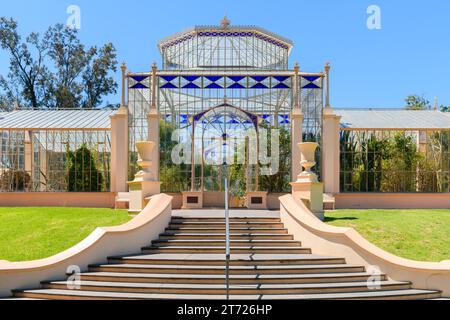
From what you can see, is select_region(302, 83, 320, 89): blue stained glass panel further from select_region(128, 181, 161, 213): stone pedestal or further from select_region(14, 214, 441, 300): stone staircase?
select_region(14, 214, 441, 300): stone staircase

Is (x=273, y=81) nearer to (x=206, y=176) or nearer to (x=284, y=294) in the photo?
(x=206, y=176)

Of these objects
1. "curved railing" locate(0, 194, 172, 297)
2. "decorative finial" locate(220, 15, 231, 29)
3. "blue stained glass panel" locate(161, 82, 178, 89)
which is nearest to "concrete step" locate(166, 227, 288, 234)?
"curved railing" locate(0, 194, 172, 297)

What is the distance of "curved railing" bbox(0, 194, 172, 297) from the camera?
8656 millimetres

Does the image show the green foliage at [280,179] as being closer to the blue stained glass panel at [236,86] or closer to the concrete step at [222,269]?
the blue stained glass panel at [236,86]

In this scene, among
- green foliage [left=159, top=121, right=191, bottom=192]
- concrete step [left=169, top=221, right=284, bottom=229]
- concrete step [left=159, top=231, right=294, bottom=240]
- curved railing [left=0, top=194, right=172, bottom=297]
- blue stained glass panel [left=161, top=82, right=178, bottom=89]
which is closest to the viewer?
curved railing [left=0, top=194, right=172, bottom=297]

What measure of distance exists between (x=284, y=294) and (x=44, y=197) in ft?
51.3

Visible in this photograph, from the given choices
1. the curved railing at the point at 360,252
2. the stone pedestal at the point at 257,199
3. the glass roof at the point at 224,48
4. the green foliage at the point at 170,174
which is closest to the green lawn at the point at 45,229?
the green foliage at the point at 170,174

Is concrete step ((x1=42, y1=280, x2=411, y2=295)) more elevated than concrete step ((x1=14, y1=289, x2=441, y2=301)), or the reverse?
concrete step ((x1=42, y1=280, x2=411, y2=295))

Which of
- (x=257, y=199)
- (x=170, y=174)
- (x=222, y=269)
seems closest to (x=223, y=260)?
(x=222, y=269)

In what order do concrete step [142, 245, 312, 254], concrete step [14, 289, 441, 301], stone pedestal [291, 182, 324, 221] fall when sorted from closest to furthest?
concrete step [14, 289, 441, 301]
concrete step [142, 245, 312, 254]
stone pedestal [291, 182, 324, 221]

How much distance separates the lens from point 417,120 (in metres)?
22.1

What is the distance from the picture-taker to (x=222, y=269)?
926cm

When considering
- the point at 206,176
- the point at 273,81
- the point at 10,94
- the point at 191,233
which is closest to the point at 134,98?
the point at 206,176
